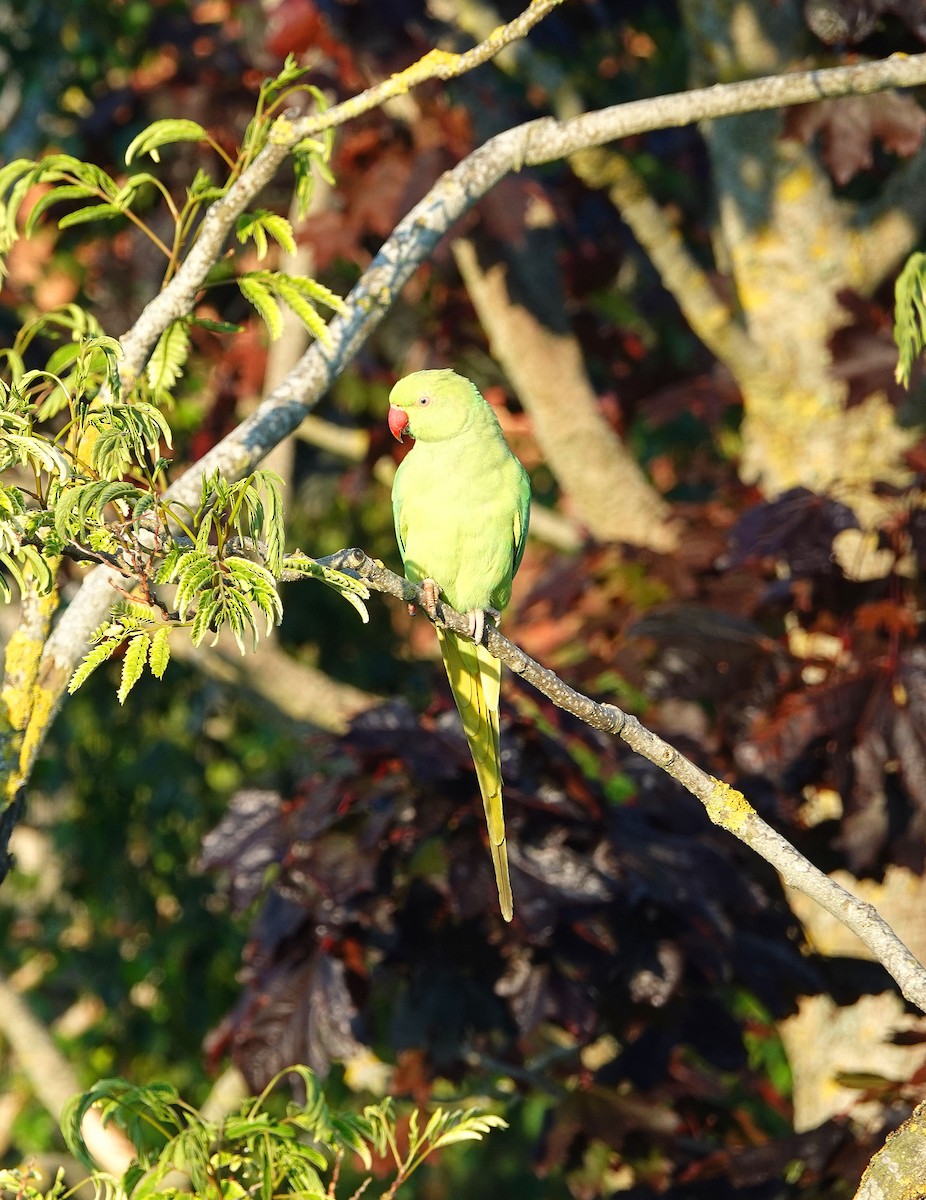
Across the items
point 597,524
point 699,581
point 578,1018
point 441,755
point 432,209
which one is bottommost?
point 578,1018

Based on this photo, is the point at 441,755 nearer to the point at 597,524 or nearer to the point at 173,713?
the point at 597,524

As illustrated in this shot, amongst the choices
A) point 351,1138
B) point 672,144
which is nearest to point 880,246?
point 672,144

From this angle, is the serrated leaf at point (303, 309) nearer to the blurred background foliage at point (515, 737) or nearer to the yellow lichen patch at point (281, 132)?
the yellow lichen patch at point (281, 132)

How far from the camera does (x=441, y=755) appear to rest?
2797mm

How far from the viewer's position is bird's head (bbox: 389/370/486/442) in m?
2.85

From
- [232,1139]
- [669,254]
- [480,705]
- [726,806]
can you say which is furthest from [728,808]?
[669,254]

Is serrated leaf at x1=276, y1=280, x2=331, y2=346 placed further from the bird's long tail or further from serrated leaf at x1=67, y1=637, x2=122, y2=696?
serrated leaf at x1=67, y1=637, x2=122, y2=696

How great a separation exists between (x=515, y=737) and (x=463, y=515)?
48cm

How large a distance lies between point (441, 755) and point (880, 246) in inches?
83.2

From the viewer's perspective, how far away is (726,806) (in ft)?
6.77

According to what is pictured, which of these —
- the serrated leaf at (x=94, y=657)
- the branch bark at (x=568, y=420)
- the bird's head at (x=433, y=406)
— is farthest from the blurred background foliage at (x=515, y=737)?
the serrated leaf at (x=94, y=657)

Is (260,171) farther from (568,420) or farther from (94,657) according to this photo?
(568,420)

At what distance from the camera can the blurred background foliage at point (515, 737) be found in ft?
9.50

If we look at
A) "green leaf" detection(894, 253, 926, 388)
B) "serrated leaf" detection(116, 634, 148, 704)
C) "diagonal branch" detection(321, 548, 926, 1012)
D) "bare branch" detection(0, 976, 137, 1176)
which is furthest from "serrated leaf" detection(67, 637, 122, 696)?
"bare branch" detection(0, 976, 137, 1176)
